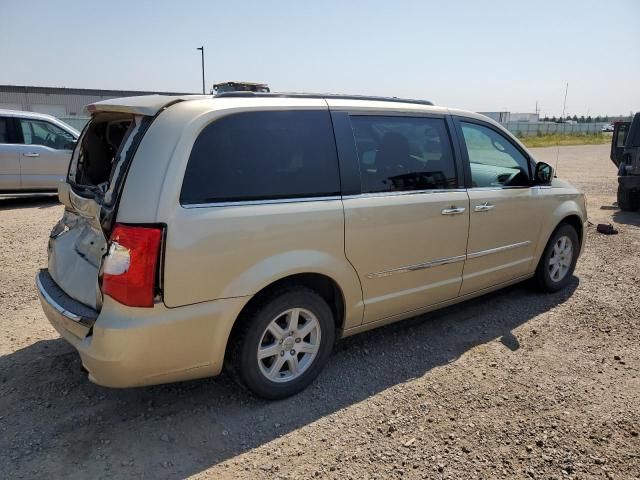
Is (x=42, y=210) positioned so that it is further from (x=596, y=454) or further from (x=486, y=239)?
(x=596, y=454)

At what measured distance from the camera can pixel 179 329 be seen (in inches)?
103

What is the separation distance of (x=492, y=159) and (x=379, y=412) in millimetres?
2513

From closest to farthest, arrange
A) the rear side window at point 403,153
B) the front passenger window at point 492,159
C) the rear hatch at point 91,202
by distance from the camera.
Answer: the rear hatch at point 91,202
the rear side window at point 403,153
the front passenger window at point 492,159

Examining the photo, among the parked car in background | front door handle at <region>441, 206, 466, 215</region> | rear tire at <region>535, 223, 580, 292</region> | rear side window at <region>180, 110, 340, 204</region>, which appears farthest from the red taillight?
the parked car in background

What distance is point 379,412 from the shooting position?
3.05 meters

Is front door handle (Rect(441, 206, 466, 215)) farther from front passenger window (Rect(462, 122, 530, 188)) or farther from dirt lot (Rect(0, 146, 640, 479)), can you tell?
dirt lot (Rect(0, 146, 640, 479))

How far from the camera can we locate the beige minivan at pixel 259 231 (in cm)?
254

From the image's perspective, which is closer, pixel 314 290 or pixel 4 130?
pixel 314 290

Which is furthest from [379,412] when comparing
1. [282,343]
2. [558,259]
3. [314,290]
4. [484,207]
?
[558,259]

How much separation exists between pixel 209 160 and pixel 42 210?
309 inches

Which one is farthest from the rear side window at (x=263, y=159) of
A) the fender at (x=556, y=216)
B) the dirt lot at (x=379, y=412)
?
the fender at (x=556, y=216)

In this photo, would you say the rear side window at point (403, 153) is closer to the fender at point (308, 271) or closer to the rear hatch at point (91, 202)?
the fender at point (308, 271)

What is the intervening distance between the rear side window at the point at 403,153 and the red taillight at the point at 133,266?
1449 millimetres

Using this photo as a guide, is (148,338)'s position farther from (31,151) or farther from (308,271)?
(31,151)
